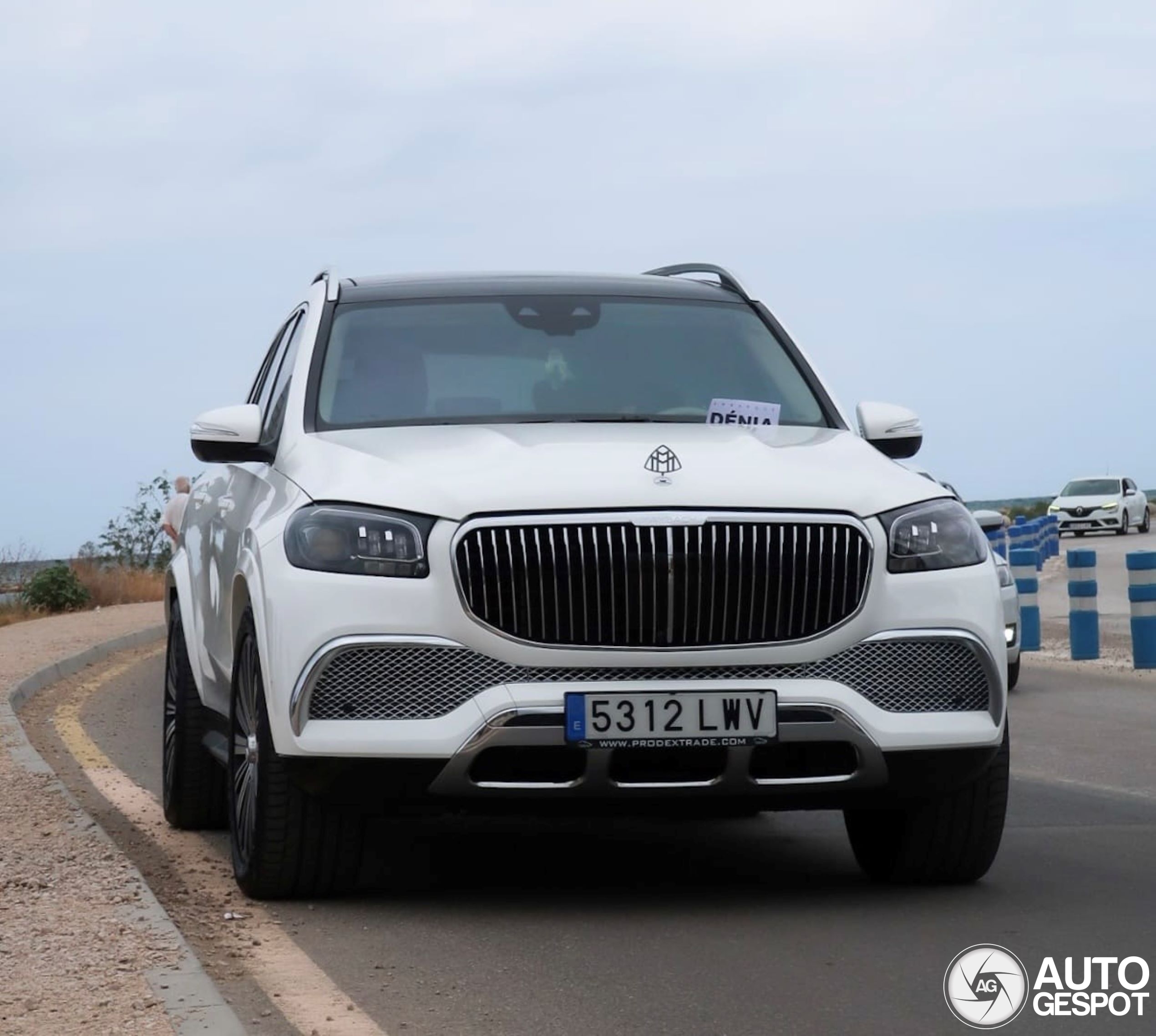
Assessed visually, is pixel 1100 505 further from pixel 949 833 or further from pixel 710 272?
pixel 949 833

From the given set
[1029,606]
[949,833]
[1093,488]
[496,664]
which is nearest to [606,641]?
[496,664]

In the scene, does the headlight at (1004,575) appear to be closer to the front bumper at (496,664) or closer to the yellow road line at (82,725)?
the yellow road line at (82,725)

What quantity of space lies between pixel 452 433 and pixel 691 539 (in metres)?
1.01

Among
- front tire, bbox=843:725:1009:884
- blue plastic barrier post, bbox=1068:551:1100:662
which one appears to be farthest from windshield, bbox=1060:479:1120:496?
front tire, bbox=843:725:1009:884

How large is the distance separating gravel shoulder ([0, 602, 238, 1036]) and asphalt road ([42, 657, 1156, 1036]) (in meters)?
0.28

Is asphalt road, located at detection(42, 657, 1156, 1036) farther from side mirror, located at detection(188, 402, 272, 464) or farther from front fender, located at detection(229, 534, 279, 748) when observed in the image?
side mirror, located at detection(188, 402, 272, 464)

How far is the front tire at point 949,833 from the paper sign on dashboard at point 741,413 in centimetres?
129

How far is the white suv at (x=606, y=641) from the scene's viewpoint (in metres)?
5.80

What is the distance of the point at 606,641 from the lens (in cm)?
583

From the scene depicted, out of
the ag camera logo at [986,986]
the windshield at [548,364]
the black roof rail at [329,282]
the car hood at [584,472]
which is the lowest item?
the ag camera logo at [986,986]

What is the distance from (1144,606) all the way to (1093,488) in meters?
43.1

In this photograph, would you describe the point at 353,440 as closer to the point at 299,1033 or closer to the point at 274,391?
the point at 274,391

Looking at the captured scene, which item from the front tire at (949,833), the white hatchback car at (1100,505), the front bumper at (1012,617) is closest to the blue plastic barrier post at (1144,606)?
the front bumper at (1012,617)

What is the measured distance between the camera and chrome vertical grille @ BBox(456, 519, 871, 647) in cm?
582
